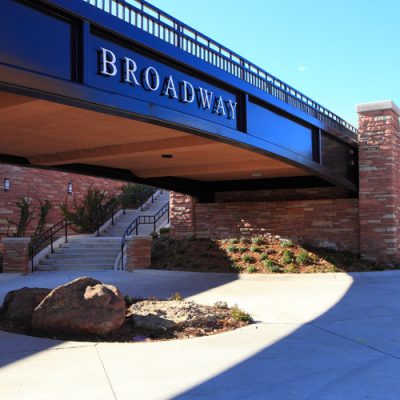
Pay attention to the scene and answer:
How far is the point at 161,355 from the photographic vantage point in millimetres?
5926

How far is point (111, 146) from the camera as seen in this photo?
35.4 ft

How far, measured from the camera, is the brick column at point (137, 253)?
15.5 m

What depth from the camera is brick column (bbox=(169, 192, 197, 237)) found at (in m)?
19.1

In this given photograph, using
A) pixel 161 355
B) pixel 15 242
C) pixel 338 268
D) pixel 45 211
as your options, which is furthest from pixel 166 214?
pixel 161 355

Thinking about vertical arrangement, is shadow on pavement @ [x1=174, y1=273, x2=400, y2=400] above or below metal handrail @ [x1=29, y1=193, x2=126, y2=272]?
below

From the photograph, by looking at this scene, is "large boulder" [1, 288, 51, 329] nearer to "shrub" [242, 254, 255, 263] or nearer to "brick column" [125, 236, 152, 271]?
"brick column" [125, 236, 152, 271]

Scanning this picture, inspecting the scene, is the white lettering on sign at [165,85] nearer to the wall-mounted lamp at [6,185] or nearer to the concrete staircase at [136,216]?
the concrete staircase at [136,216]

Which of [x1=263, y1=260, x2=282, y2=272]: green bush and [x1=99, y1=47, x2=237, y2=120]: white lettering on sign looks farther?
[x1=263, y1=260, x2=282, y2=272]: green bush

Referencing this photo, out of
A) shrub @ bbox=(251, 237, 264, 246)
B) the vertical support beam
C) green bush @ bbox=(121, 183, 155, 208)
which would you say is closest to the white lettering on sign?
the vertical support beam

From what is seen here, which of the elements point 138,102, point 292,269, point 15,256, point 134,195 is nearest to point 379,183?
point 292,269

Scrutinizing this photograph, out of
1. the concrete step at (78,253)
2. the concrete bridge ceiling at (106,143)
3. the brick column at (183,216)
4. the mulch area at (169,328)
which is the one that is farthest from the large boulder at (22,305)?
the brick column at (183,216)

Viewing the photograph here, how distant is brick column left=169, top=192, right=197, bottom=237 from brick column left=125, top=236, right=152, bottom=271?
3.36 meters

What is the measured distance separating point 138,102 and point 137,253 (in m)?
8.92

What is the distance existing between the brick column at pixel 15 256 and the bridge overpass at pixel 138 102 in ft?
12.0
